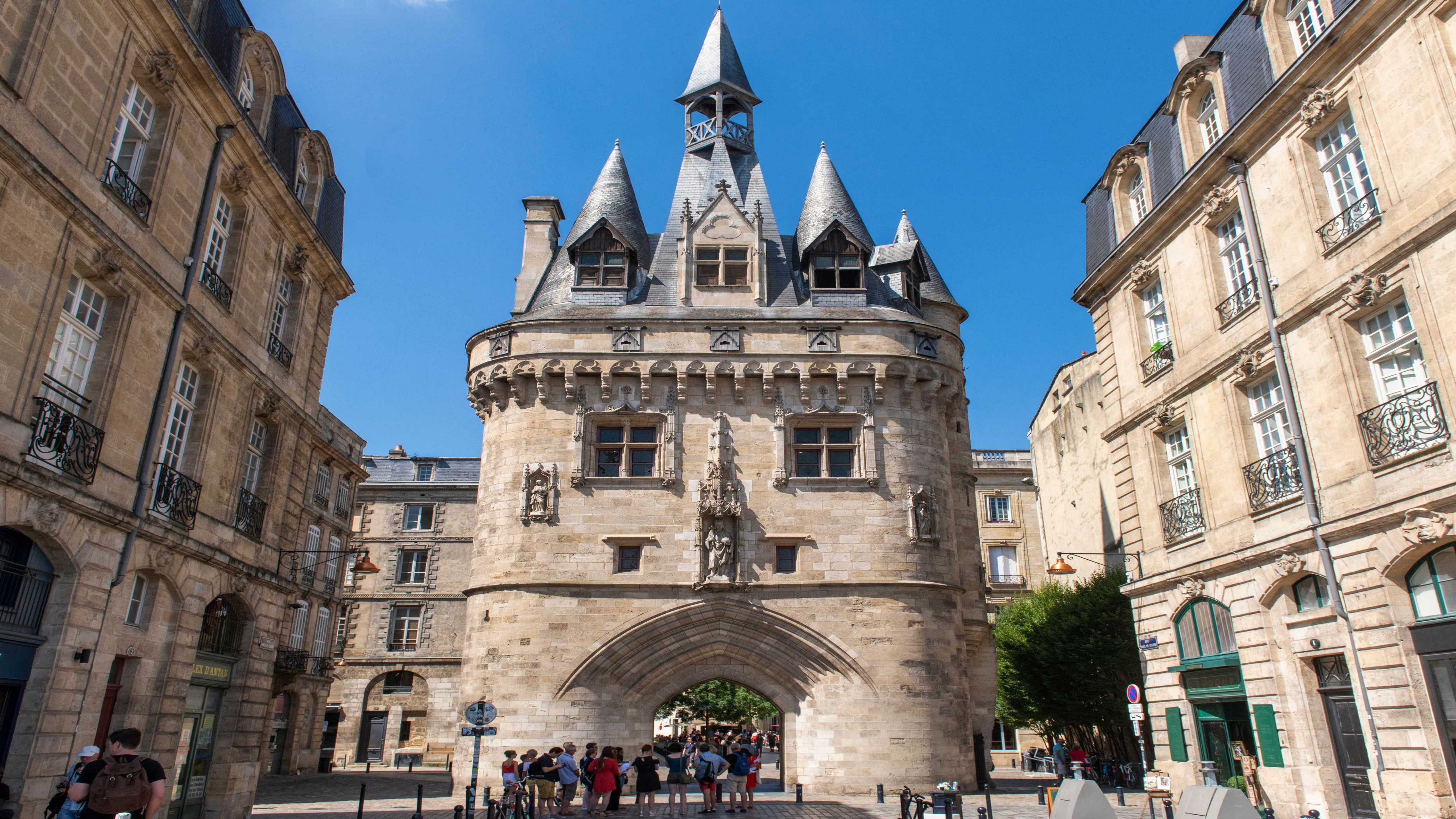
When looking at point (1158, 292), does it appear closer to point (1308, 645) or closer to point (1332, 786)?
point (1308, 645)

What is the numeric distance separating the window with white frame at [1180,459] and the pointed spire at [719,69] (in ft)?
50.4

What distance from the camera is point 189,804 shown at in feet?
37.7

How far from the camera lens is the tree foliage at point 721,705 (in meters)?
33.3

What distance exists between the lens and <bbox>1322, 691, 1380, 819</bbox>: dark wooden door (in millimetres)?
9797

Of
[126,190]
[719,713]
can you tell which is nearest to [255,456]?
[126,190]

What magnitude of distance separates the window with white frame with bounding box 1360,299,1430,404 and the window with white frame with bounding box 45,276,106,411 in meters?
13.4

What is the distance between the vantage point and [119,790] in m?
5.67

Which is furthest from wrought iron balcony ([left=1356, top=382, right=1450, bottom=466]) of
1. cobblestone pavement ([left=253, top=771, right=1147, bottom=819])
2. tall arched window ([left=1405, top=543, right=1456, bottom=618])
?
cobblestone pavement ([left=253, top=771, right=1147, bottom=819])

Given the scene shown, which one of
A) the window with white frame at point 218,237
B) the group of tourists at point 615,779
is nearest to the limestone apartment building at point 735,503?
the group of tourists at point 615,779

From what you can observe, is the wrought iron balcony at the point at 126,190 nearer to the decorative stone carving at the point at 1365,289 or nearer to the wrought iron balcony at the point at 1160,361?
the decorative stone carving at the point at 1365,289

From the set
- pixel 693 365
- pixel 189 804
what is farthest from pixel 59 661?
pixel 693 365

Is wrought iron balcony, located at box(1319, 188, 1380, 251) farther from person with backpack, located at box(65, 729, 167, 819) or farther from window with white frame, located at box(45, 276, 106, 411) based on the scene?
window with white frame, located at box(45, 276, 106, 411)

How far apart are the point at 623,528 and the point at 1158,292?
10083mm

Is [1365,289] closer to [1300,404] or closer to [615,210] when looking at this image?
[1300,404]
